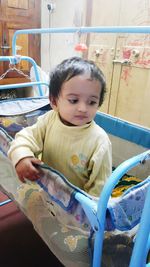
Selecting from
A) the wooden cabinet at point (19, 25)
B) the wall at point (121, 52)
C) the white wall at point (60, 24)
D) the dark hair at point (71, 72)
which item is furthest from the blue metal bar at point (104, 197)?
the wooden cabinet at point (19, 25)

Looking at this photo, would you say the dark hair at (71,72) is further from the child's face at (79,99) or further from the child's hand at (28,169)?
the child's hand at (28,169)

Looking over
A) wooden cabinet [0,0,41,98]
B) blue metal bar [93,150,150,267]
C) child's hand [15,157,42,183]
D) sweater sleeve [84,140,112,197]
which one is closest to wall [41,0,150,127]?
wooden cabinet [0,0,41,98]

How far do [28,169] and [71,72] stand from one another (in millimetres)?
324

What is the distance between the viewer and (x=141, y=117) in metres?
2.20

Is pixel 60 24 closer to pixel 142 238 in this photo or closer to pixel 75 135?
pixel 75 135

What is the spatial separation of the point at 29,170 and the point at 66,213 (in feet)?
0.48

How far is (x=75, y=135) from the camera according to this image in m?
0.79

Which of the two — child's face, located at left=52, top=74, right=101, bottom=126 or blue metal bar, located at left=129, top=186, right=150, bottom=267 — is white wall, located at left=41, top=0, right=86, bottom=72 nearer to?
child's face, located at left=52, top=74, right=101, bottom=126

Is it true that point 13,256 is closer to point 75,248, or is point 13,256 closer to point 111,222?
point 75,248

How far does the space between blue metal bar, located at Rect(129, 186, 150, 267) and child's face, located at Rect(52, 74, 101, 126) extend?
1.27 feet

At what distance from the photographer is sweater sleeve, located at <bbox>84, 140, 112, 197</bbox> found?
2.39ft

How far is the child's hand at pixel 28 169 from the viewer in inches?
23.6

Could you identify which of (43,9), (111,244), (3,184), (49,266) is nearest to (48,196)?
(111,244)

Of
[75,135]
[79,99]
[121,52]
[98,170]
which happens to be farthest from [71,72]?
[121,52]
